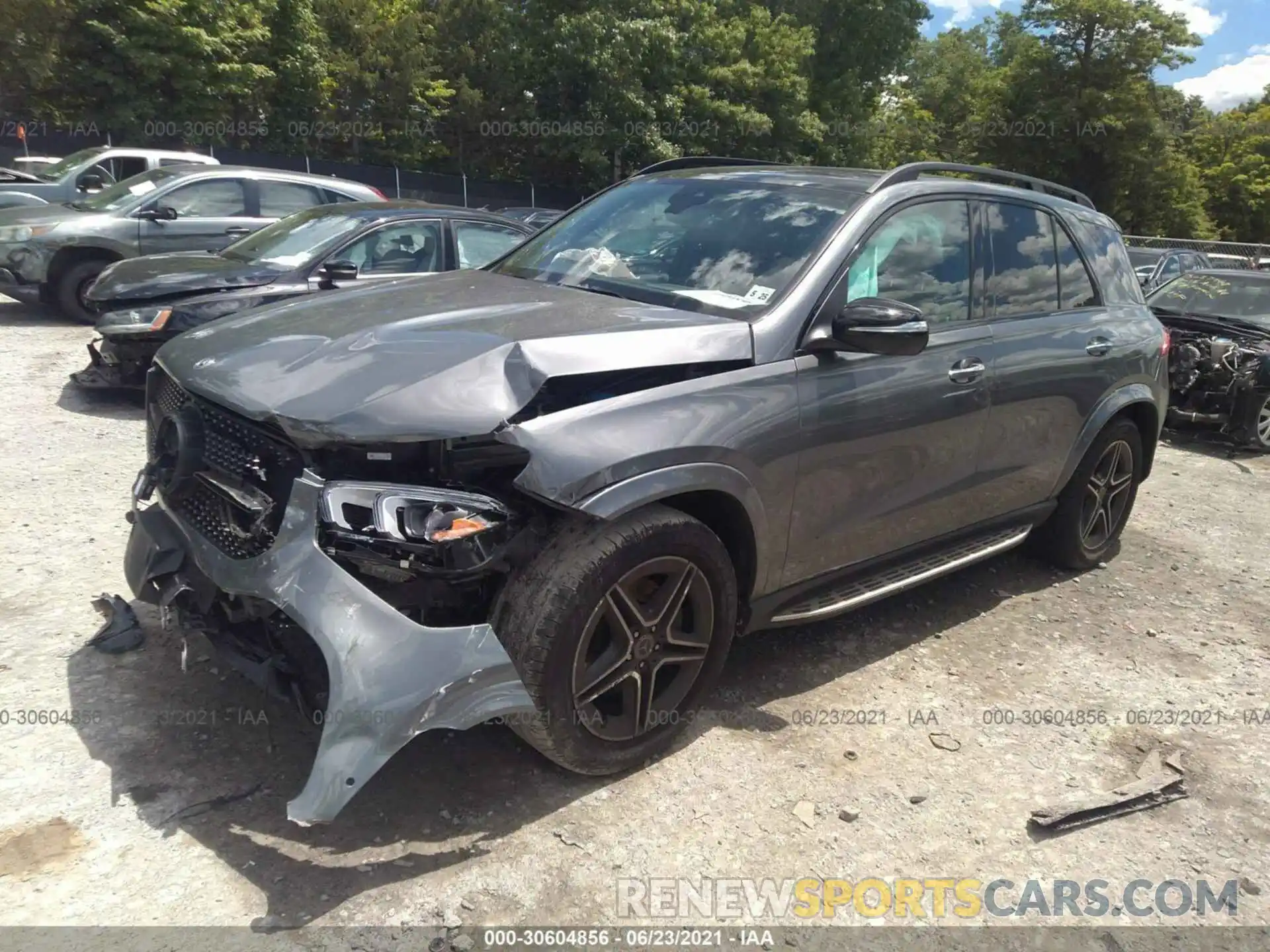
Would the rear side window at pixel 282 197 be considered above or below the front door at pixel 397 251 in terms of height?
above

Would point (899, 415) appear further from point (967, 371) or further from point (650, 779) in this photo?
point (650, 779)

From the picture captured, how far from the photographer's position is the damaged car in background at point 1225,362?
8.78 m

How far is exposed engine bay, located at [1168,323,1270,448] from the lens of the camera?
8.76 m

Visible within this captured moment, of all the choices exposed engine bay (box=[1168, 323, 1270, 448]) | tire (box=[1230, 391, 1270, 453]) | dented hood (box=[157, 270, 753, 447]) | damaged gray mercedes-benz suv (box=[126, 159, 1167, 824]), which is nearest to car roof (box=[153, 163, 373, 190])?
damaged gray mercedes-benz suv (box=[126, 159, 1167, 824])

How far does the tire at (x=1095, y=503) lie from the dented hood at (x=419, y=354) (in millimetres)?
2662

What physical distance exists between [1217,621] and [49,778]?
5.16 m

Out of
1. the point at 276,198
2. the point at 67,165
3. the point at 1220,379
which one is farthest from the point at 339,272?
the point at 67,165

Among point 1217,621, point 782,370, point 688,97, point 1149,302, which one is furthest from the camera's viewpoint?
point 688,97

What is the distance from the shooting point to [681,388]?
311 centimetres

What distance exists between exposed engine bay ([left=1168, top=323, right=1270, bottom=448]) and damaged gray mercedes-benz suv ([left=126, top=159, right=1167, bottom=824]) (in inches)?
216

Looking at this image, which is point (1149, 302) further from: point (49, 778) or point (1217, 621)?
point (49, 778)

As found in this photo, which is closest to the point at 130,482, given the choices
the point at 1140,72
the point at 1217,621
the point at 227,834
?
the point at 227,834

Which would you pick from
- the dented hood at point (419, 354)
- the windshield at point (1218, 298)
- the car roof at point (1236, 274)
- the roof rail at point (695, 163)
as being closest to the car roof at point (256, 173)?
the roof rail at point (695, 163)

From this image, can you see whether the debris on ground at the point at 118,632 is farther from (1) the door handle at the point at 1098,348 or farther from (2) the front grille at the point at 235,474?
(1) the door handle at the point at 1098,348
